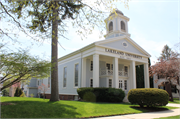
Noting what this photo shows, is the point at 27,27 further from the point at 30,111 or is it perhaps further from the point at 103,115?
the point at 103,115

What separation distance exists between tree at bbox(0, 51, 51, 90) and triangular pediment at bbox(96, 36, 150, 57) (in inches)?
395

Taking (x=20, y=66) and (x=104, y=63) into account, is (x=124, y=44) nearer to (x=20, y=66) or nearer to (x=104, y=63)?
(x=104, y=63)

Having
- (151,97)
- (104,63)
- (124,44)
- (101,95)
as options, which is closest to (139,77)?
(104,63)

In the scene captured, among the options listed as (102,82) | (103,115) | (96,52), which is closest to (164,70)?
(102,82)

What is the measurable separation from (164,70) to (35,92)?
32238 millimetres

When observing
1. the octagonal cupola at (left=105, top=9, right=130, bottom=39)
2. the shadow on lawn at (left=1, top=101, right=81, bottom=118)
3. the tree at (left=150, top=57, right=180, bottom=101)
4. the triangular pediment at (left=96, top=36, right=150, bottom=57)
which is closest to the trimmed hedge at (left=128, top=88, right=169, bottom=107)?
the shadow on lawn at (left=1, top=101, right=81, bottom=118)

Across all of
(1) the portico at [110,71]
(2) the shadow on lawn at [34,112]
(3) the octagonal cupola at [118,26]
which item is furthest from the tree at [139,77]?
(2) the shadow on lawn at [34,112]

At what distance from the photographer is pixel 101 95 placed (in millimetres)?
16500

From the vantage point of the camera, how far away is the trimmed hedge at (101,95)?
1614 cm

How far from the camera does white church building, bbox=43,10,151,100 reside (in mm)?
18828

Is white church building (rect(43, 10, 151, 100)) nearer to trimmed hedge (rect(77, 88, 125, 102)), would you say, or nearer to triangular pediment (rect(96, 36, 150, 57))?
triangular pediment (rect(96, 36, 150, 57))

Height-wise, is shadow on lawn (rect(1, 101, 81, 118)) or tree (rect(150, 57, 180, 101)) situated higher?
tree (rect(150, 57, 180, 101))

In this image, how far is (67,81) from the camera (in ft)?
78.8

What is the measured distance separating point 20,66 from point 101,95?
34.1ft
